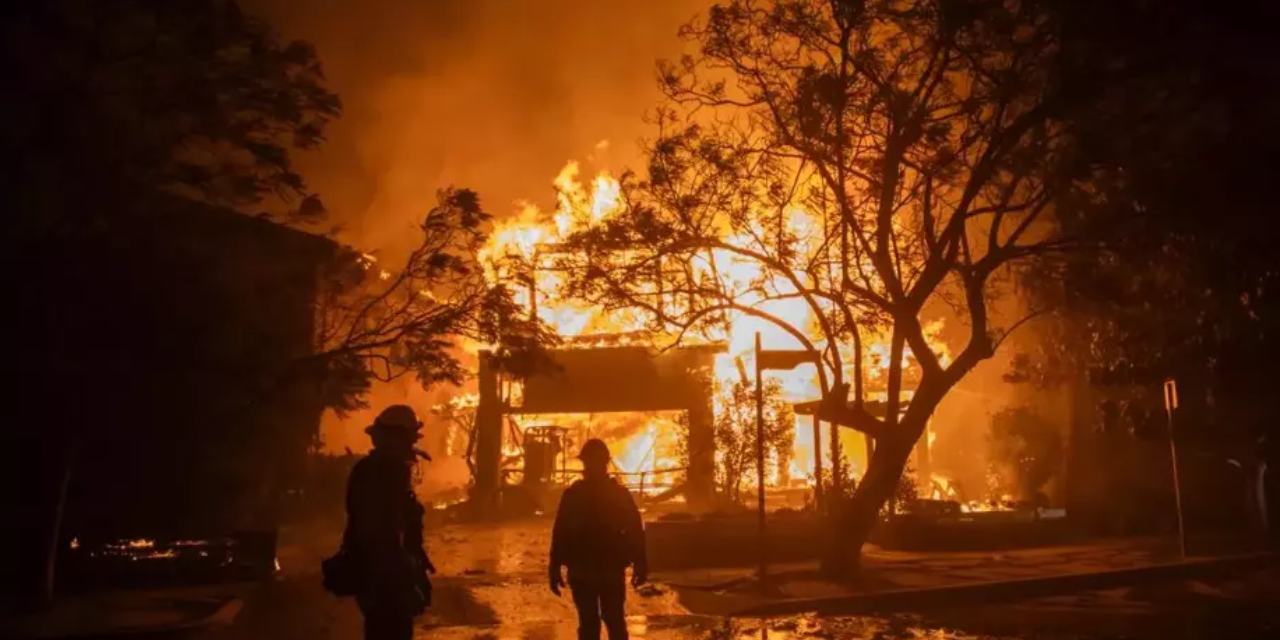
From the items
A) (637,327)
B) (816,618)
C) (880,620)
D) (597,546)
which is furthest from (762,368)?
(637,327)

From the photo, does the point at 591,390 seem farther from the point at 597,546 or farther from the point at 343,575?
the point at 343,575

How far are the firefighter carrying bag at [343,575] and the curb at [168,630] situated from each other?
632 cm

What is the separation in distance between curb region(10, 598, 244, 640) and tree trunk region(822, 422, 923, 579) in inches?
302

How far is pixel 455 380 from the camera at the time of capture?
15883 millimetres

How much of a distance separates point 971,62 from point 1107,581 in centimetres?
740

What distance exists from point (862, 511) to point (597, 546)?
783 centimetres

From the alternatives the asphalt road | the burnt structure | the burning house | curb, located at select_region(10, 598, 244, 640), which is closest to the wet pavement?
the asphalt road

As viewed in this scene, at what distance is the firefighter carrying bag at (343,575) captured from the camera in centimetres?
529

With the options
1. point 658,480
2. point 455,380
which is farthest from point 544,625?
point 658,480

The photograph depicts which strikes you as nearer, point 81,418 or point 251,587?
point 81,418

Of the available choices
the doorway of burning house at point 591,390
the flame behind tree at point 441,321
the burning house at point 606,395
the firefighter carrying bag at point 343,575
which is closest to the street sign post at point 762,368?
the flame behind tree at point 441,321

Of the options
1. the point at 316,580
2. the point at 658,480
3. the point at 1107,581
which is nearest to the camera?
the point at 1107,581

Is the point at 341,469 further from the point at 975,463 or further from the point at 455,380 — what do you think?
the point at 975,463

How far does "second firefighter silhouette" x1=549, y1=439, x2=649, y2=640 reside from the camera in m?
6.71
